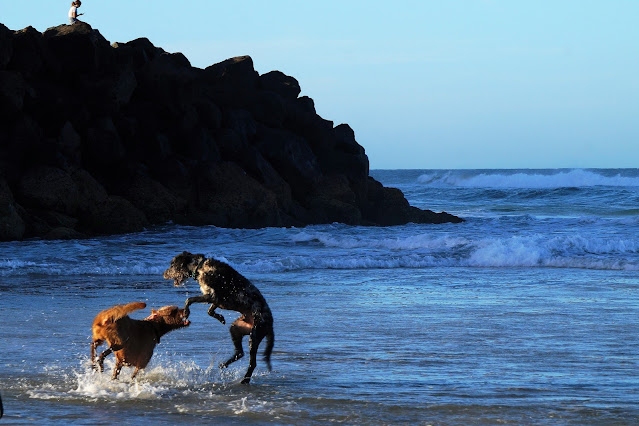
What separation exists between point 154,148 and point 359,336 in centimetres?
1911

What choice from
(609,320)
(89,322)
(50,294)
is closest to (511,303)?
(609,320)

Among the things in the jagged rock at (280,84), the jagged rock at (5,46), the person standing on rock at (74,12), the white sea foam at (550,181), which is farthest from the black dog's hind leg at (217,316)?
the white sea foam at (550,181)

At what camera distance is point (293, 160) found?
99.1 ft

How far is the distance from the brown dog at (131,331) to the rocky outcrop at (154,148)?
603 inches

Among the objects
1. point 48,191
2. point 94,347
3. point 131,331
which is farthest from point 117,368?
point 48,191

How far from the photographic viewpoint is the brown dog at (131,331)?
281 inches

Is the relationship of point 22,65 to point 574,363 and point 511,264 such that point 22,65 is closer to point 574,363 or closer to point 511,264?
point 511,264

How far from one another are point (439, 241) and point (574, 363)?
14.0 m

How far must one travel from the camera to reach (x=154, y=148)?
92.3 feet

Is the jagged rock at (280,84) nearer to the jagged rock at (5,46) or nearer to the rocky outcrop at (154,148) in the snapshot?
the rocky outcrop at (154,148)

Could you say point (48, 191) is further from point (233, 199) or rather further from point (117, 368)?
point (117, 368)

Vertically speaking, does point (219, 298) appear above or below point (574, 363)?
above

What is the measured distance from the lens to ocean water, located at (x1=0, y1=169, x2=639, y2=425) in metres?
6.89

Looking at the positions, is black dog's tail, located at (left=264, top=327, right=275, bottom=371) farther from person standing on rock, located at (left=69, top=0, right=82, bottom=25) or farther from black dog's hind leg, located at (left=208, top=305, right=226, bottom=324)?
person standing on rock, located at (left=69, top=0, right=82, bottom=25)
